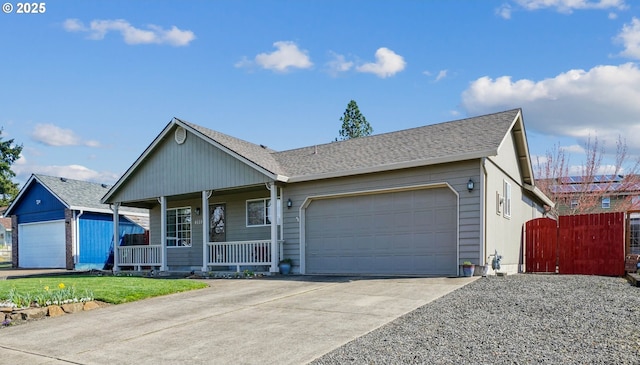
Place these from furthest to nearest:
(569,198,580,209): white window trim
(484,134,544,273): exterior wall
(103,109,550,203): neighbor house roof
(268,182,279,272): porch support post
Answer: (569,198,580,209): white window trim < (268,182,279,272): porch support post < (103,109,550,203): neighbor house roof < (484,134,544,273): exterior wall

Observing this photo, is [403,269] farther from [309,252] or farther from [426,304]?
[426,304]

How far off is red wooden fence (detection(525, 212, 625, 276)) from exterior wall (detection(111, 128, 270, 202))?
8559 millimetres

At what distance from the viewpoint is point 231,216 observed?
17.3 meters

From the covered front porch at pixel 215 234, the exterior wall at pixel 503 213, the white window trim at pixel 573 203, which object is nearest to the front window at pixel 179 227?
the covered front porch at pixel 215 234

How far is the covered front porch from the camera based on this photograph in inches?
593

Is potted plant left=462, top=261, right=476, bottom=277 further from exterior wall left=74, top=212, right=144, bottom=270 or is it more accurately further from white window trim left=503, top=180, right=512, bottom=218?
exterior wall left=74, top=212, right=144, bottom=270

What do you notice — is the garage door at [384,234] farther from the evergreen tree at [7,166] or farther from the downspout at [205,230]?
the evergreen tree at [7,166]

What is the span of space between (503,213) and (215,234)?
32.9ft

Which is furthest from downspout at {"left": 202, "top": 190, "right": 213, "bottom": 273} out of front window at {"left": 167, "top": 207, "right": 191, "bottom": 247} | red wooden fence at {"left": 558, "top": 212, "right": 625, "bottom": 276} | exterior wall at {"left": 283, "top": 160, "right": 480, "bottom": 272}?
red wooden fence at {"left": 558, "top": 212, "right": 625, "bottom": 276}

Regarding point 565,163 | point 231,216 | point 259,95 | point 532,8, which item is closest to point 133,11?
point 259,95

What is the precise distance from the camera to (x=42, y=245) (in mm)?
24016

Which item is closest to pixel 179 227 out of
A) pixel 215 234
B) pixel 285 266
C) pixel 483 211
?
pixel 215 234

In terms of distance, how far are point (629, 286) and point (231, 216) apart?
477 inches

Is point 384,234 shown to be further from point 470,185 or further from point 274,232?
point 274,232
